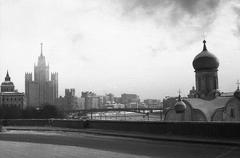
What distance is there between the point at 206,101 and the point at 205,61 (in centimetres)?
581

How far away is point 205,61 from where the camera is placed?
50531 mm

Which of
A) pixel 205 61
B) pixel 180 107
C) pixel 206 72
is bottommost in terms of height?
pixel 180 107

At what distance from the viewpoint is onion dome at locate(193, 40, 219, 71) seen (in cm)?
5056

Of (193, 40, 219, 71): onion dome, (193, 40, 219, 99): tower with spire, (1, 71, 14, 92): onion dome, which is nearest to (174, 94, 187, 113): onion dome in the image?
(193, 40, 219, 99): tower with spire

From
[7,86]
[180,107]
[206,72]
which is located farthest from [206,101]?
[7,86]

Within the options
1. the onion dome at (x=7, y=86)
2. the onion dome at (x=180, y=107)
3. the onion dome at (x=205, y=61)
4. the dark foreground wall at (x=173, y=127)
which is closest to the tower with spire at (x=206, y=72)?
the onion dome at (x=205, y=61)

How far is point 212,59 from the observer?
5066 centimetres

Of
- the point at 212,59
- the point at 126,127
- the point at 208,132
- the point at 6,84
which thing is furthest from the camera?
the point at 6,84

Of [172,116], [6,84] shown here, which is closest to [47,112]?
[172,116]

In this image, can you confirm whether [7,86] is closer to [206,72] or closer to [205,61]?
[206,72]

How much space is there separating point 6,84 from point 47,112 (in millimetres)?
62020

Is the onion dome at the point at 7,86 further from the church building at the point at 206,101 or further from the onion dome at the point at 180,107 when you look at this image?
the onion dome at the point at 180,107

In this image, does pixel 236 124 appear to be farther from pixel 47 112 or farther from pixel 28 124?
pixel 47 112

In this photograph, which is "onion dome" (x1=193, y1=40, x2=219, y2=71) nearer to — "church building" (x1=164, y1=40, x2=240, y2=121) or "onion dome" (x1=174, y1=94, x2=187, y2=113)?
"church building" (x1=164, y1=40, x2=240, y2=121)
